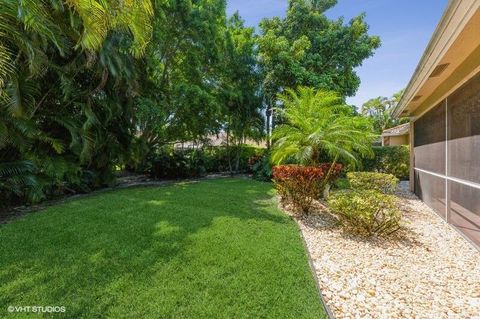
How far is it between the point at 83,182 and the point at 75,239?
21.9ft

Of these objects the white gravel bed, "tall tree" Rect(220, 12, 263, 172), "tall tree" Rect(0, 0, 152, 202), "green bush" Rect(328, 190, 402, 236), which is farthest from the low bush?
"tall tree" Rect(220, 12, 263, 172)

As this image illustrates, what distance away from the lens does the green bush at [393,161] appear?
A: 543 inches

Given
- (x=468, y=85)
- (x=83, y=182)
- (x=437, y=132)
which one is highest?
(x=468, y=85)

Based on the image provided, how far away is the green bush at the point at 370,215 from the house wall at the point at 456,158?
4.19 feet

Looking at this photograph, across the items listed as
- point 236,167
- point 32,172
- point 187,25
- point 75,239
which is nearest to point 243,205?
point 75,239

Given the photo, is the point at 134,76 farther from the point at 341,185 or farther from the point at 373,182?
the point at 341,185

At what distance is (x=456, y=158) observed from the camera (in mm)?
5383

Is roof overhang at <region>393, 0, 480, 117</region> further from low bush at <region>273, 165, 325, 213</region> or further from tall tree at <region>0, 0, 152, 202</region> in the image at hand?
tall tree at <region>0, 0, 152, 202</region>

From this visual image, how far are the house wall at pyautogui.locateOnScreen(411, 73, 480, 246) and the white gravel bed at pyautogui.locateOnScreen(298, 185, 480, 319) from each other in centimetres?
49

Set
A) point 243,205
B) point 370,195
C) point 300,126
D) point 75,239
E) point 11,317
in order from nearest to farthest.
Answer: point 11,317, point 75,239, point 370,195, point 243,205, point 300,126

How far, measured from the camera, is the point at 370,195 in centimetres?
557

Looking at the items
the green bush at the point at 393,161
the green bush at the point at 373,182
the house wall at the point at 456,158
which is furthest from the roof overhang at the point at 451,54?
the green bush at the point at 393,161

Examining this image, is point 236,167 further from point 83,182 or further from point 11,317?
point 11,317

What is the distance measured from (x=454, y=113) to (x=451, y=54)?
1.71m
